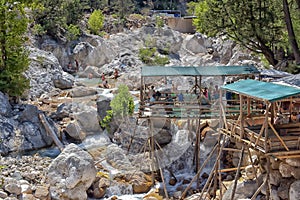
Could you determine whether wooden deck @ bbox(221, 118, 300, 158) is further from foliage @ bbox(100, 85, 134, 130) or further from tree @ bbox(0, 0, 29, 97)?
tree @ bbox(0, 0, 29, 97)

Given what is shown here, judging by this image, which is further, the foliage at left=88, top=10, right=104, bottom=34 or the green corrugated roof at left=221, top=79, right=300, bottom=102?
the foliage at left=88, top=10, right=104, bottom=34

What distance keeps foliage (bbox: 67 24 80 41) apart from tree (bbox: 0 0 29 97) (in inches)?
664

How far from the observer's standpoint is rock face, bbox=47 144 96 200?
15.3 meters

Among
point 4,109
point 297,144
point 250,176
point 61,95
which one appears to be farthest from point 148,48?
point 297,144

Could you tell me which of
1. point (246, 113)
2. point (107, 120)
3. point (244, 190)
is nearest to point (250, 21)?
point (246, 113)

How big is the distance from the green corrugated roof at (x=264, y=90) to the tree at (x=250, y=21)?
930 centimetres

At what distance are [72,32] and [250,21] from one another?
22.9 m

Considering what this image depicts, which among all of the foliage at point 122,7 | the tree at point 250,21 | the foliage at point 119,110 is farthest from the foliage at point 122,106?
the foliage at point 122,7

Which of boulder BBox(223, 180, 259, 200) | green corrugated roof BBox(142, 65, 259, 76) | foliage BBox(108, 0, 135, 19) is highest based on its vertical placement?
foliage BBox(108, 0, 135, 19)

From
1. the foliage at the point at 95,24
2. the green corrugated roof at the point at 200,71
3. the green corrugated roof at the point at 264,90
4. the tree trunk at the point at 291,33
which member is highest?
the foliage at the point at 95,24

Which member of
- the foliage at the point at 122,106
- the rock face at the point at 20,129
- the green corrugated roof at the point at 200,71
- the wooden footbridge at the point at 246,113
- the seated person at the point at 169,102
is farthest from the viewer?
the foliage at the point at 122,106

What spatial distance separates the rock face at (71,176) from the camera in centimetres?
A: 1531

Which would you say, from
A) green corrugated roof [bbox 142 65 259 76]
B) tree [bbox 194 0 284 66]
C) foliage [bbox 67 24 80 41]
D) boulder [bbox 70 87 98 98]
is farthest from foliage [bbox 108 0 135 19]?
green corrugated roof [bbox 142 65 259 76]

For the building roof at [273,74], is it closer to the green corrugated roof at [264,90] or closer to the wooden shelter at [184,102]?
the wooden shelter at [184,102]
